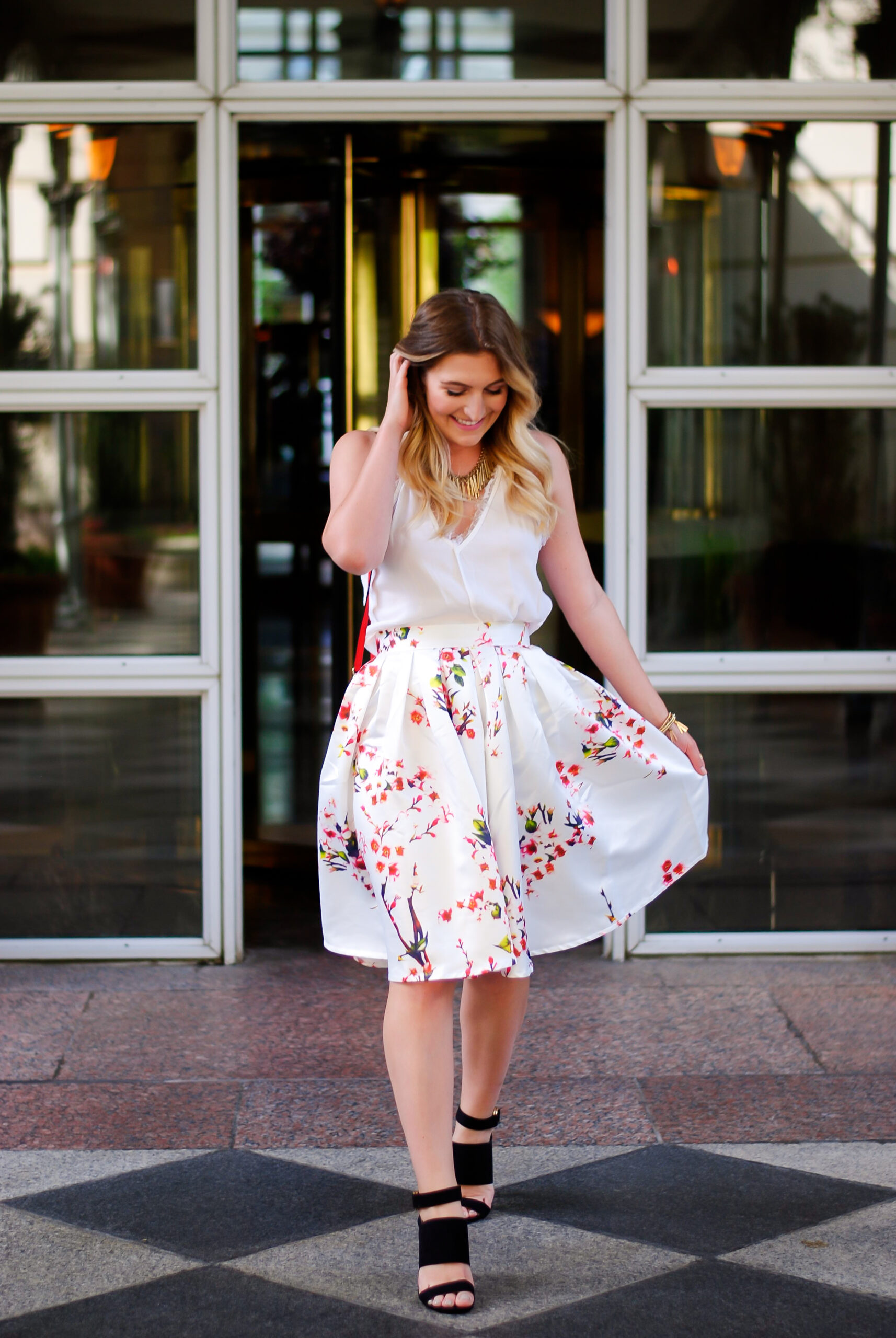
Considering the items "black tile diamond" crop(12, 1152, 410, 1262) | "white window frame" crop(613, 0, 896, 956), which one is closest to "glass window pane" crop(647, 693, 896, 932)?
"white window frame" crop(613, 0, 896, 956)

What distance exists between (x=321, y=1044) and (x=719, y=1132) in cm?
112

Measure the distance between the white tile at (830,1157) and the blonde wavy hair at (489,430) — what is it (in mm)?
1412

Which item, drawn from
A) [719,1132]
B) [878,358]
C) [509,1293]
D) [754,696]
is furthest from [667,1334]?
[878,358]

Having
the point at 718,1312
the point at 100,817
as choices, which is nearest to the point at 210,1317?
the point at 718,1312

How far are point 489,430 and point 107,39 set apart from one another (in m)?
2.50

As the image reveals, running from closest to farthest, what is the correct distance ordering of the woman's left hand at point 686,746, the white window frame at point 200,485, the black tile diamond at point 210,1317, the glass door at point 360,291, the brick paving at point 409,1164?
the black tile diamond at point 210,1317
the brick paving at point 409,1164
the woman's left hand at point 686,746
the white window frame at point 200,485
the glass door at point 360,291

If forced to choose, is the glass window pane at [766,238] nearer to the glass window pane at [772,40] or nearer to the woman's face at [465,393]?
the glass window pane at [772,40]

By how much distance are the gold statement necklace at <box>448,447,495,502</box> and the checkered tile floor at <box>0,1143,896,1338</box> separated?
4.52ft

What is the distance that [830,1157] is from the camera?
322 cm

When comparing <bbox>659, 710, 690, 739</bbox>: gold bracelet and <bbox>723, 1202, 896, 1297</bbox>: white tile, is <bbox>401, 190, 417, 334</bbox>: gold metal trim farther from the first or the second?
<bbox>723, 1202, 896, 1297</bbox>: white tile

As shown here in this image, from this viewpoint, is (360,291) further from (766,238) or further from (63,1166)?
(63,1166)

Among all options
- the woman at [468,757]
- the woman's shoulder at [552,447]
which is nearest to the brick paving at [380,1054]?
the woman at [468,757]

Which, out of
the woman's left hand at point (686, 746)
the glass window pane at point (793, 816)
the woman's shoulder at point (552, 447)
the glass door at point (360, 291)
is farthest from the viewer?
the glass door at point (360, 291)

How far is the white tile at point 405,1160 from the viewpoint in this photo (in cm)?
313
